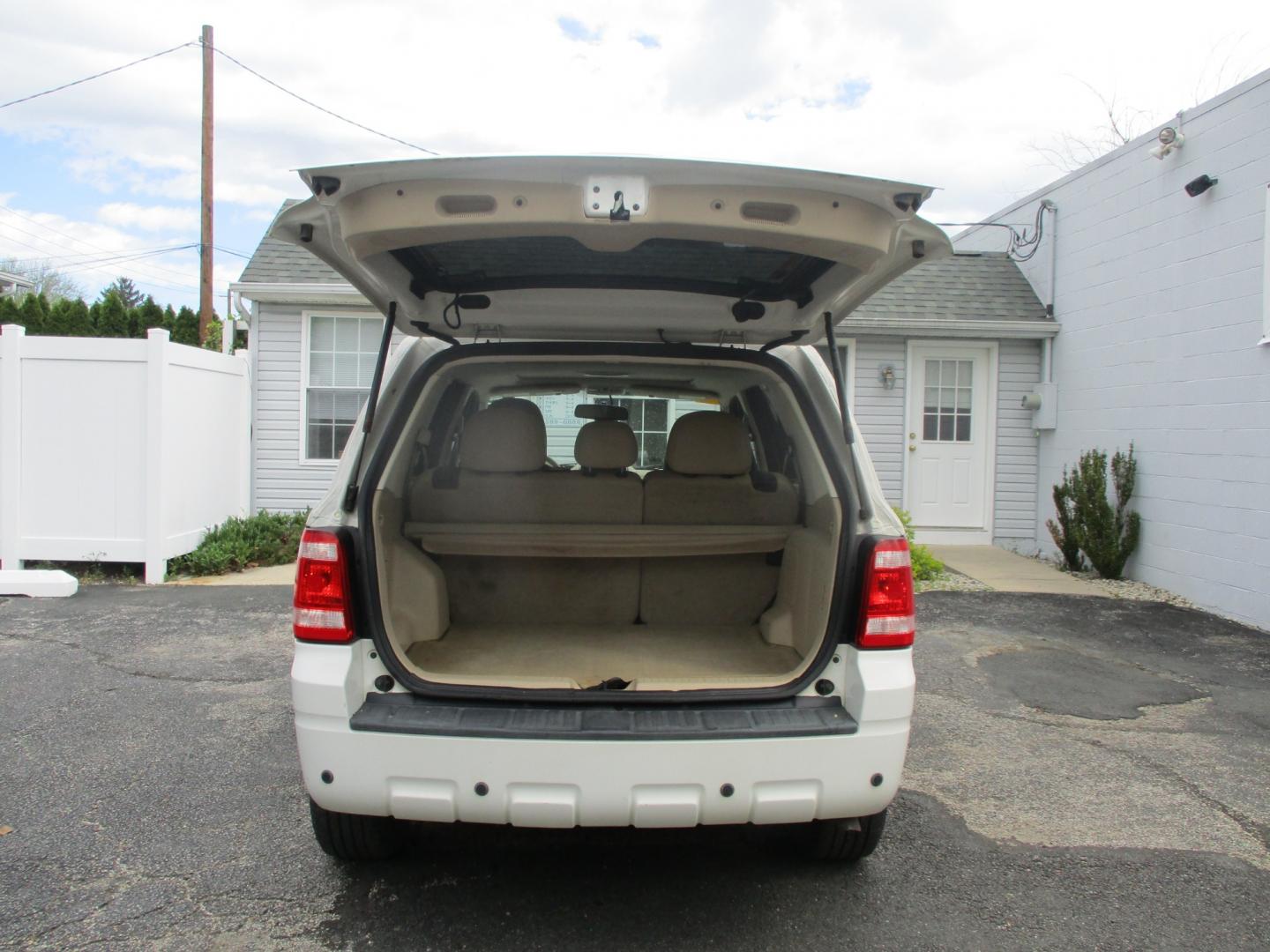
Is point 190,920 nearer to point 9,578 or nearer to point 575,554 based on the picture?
point 575,554

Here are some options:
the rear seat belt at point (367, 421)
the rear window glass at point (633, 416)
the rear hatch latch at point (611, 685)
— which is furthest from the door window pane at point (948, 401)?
the rear seat belt at point (367, 421)

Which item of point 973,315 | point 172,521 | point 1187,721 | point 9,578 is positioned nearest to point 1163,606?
point 1187,721

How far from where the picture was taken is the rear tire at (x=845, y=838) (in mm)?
2656

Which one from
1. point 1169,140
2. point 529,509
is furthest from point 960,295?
point 529,509

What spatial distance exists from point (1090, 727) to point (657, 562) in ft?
7.78

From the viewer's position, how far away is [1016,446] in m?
9.72

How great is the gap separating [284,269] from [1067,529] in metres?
8.02

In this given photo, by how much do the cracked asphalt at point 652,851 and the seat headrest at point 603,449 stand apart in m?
1.29

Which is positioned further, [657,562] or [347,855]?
[657,562]

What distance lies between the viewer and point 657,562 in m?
3.40

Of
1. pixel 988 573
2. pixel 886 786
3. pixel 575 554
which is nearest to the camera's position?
pixel 886 786

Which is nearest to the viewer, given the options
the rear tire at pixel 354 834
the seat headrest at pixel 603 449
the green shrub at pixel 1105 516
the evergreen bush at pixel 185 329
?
the rear tire at pixel 354 834

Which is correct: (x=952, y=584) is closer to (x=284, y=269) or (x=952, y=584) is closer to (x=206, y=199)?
(x=284, y=269)

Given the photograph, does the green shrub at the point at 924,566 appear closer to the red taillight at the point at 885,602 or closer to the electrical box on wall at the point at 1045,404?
the electrical box on wall at the point at 1045,404
